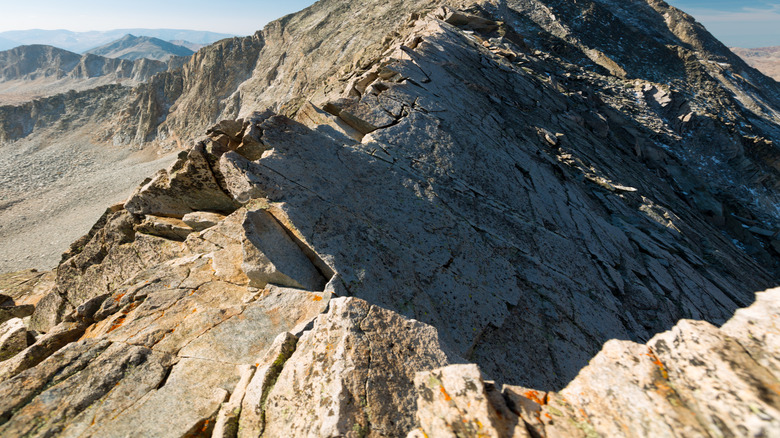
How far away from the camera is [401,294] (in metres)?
8.32

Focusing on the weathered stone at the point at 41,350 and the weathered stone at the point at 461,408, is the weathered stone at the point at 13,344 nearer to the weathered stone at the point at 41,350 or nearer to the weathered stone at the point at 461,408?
the weathered stone at the point at 41,350

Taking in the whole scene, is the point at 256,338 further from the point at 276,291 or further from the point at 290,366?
the point at 290,366

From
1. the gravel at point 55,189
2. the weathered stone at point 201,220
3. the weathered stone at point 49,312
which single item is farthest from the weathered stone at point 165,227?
the gravel at point 55,189

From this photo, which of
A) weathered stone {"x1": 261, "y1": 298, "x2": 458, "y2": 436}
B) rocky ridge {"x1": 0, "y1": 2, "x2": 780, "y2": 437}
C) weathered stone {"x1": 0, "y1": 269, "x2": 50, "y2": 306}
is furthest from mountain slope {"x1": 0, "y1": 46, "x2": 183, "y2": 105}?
weathered stone {"x1": 261, "y1": 298, "x2": 458, "y2": 436}

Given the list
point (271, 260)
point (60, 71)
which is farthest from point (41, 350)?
point (60, 71)

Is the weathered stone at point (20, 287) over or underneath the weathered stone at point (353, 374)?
underneath

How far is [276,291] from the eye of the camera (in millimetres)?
7980

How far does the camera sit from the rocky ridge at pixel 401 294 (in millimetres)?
4359

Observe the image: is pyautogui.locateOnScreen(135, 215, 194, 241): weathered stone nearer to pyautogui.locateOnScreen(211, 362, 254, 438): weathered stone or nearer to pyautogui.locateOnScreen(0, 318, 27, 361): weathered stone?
pyautogui.locateOnScreen(0, 318, 27, 361): weathered stone

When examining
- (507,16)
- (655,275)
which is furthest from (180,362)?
(507,16)

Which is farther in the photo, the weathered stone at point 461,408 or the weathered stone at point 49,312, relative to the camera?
the weathered stone at point 49,312

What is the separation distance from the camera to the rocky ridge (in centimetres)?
436

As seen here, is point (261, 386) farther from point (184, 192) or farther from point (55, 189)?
point (55, 189)

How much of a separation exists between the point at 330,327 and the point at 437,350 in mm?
1876
